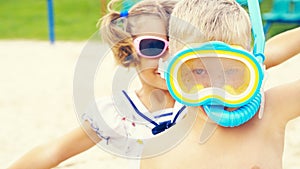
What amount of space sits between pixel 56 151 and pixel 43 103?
10.1ft

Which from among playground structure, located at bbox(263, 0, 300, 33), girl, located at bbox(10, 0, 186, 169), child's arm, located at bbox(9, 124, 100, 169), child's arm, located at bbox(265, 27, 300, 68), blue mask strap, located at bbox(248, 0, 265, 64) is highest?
blue mask strap, located at bbox(248, 0, 265, 64)

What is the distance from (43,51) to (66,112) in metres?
3.80

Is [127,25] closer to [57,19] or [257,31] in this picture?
[257,31]

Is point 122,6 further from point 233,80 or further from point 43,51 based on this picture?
point 43,51

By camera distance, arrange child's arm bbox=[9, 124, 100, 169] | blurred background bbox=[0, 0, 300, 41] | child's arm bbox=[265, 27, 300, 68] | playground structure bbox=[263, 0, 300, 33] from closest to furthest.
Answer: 1. child's arm bbox=[265, 27, 300, 68]
2. child's arm bbox=[9, 124, 100, 169]
3. playground structure bbox=[263, 0, 300, 33]
4. blurred background bbox=[0, 0, 300, 41]

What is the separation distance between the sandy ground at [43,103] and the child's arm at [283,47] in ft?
5.00

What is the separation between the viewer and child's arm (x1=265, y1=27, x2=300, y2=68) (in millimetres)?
2002

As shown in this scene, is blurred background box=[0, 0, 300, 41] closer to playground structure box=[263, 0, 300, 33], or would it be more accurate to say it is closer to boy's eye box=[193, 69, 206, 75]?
playground structure box=[263, 0, 300, 33]

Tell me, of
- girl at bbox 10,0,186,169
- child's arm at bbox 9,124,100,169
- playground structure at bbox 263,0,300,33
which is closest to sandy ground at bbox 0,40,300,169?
child's arm at bbox 9,124,100,169

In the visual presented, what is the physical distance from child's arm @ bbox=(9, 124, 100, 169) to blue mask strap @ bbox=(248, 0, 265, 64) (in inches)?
34.9

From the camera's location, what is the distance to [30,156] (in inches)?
97.5

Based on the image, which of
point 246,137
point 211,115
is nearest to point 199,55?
point 211,115

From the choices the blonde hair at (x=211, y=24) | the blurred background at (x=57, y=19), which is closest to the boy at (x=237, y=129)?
the blonde hair at (x=211, y=24)

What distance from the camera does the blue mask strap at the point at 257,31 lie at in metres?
1.70
